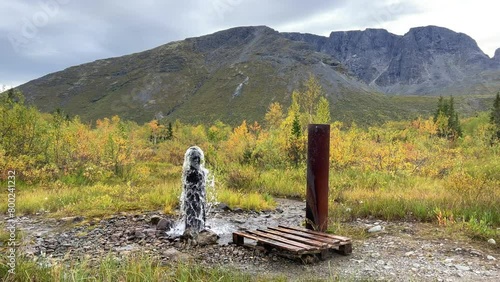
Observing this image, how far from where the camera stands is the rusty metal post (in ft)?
20.2

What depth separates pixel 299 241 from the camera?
5555 mm

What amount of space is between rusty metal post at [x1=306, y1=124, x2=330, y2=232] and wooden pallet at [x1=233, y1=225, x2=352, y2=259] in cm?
33

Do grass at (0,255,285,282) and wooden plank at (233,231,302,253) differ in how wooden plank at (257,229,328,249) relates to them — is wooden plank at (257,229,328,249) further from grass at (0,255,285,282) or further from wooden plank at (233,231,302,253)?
grass at (0,255,285,282)

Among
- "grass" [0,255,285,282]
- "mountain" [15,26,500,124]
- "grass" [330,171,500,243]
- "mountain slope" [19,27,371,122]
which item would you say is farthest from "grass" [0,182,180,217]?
"mountain slope" [19,27,371,122]

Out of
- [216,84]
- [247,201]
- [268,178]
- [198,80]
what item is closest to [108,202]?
[247,201]

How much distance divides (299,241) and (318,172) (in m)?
1.18

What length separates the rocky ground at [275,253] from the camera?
4.77 m

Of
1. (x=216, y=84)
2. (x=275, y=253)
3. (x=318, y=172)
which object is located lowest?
(x=275, y=253)

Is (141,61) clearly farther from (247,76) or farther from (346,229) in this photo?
(346,229)

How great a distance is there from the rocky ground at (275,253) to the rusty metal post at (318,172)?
2.36ft

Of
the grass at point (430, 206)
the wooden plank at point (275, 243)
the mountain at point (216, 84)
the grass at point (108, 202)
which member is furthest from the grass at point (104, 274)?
the mountain at point (216, 84)

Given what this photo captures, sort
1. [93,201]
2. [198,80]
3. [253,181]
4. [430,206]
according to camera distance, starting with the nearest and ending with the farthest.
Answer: [430,206] < [93,201] < [253,181] < [198,80]

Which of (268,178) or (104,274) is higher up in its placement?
(104,274)

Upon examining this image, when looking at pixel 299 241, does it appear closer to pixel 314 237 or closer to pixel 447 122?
pixel 314 237
